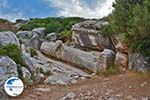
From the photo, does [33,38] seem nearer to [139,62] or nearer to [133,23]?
[139,62]

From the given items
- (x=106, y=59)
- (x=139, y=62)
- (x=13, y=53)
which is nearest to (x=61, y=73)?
(x=106, y=59)

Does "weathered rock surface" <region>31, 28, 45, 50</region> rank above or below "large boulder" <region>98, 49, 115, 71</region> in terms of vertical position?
above

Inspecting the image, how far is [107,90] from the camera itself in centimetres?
1206

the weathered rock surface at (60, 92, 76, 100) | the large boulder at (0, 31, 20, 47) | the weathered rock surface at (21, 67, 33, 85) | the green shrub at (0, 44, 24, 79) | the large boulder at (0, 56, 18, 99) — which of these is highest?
the large boulder at (0, 31, 20, 47)

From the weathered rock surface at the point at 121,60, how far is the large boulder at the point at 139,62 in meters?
1.29

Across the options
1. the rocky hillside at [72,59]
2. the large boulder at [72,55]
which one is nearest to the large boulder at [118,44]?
the rocky hillside at [72,59]

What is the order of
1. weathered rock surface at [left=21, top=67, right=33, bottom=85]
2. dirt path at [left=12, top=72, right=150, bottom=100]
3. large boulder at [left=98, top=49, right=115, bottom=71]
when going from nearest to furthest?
dirt path at [left=12, top=72, right=150, bottom=100]
weathered rock surface at [left=21, top=67, right=33, bottom=85]
large boulder at [left=98, top=49, right=115, bottom=71]

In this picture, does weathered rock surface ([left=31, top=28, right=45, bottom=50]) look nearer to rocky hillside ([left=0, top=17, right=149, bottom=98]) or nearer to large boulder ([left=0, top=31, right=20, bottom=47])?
rocky hillside ([left=0, top=17, right=149, bottom=98])

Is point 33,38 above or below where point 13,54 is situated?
above

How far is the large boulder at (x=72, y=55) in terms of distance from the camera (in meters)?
18.6

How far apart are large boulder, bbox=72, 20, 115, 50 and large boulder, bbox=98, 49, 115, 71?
45.6 inches

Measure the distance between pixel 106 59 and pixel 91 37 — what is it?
136 inches

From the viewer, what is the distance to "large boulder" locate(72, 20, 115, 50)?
62.3 feet

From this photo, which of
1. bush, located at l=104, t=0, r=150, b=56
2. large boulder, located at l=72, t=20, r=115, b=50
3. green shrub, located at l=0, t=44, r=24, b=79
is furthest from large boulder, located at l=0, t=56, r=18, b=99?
large boulder, located at l=72, t=20, r=115, b=50
